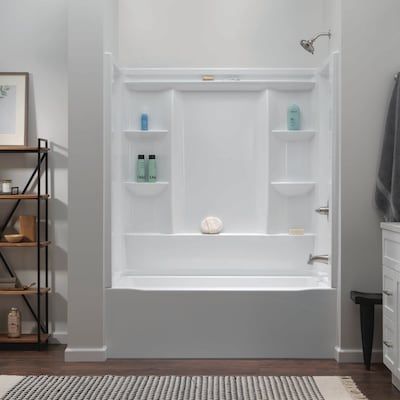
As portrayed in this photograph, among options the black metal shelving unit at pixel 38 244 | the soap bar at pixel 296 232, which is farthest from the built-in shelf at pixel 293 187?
the black metal shelving unit at pixel 38 244

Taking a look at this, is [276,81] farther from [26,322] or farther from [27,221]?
[26,322]

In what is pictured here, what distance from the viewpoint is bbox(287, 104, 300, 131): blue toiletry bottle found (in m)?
4.99

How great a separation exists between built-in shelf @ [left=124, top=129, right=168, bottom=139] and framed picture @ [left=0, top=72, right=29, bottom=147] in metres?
0.73

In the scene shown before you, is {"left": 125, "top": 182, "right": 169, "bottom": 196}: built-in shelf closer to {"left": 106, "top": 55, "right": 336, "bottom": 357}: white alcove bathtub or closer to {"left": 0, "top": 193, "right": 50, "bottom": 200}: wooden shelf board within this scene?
{"left": 106, "top": 55, "right": 336, "bottom": 357}: white alcove bathtub

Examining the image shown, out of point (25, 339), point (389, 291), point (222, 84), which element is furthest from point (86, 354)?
point (222, 84)

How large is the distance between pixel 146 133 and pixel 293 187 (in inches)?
44.9

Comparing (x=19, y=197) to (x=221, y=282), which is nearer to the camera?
(x=19, y=197)

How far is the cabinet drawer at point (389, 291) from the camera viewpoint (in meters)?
3.66

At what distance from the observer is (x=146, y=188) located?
5.02 metres

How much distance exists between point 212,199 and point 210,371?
4.89 ft

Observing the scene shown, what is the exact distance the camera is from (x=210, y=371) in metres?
4.02

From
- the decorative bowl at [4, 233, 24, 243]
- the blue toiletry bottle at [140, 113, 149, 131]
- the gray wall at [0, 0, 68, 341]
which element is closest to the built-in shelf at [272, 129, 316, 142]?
the blue toiletry bottle at [140, 113, 149, 131]

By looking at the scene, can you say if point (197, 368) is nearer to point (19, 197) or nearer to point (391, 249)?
point (391, 249)

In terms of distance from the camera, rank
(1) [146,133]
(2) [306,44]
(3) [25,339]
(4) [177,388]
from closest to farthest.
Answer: (4) [177,388]
(2) [306,44]
(3) [25,339]
(1) [146,133]
